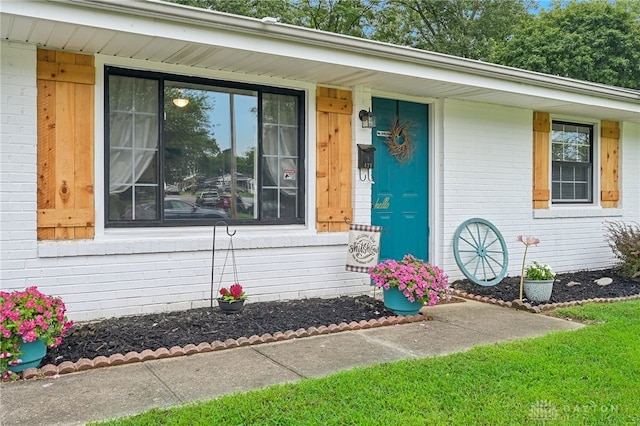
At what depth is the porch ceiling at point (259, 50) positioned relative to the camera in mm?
3854

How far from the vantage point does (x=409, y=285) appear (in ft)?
16.1

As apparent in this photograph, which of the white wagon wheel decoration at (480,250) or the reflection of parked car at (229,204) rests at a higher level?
the reflection of parked car at (229,204)

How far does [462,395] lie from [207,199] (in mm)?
3191

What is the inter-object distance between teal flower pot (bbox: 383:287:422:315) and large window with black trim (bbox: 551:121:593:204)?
13.4ft

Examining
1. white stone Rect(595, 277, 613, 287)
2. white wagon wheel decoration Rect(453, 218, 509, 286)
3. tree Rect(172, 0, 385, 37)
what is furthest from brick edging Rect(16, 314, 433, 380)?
tree Rect(172, 0, 385, 37)

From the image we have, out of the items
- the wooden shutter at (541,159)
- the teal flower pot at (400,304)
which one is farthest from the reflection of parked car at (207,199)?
the wooden shutter at (541,159)

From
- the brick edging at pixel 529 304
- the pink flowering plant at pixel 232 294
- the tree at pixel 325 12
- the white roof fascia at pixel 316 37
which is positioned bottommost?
the brick edging at pixel 529 304

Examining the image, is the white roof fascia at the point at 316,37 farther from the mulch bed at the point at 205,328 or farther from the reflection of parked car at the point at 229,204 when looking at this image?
the mulch bed at the point at 205,328

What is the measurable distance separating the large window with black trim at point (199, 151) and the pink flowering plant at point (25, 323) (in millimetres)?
1255

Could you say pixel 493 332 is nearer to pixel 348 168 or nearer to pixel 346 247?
pixel 346 247

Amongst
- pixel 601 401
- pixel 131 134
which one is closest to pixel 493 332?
pixel 601 401

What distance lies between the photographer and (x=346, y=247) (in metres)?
5.90

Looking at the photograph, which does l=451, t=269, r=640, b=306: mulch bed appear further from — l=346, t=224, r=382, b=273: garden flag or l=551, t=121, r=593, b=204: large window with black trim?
l=346, t=224, r=382, b=273: garden flag

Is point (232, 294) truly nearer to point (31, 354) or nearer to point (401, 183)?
point (31, 354)
